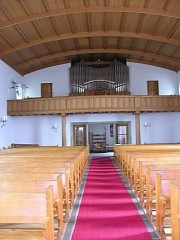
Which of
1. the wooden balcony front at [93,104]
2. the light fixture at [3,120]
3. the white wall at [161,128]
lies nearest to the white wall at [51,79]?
the wooden balcony front at [93,104]

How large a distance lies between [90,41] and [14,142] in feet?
25.5

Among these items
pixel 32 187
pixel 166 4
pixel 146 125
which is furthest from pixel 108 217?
pixel 146 125

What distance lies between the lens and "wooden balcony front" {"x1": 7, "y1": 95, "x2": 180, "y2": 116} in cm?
1848

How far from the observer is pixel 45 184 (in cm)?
388

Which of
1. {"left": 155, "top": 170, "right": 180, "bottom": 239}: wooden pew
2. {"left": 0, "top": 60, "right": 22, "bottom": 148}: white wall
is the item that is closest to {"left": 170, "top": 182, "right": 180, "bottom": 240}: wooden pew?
{"left": 155, "top": 170, "right": 180, "bottom": 239}: wooden pew

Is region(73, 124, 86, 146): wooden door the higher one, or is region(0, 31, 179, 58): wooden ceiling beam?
region(0, 31, 179, 58): wooden ceiling beam

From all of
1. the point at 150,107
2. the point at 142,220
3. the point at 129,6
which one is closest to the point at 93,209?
the point at 142,220

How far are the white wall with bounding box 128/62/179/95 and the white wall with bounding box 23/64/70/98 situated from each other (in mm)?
4359

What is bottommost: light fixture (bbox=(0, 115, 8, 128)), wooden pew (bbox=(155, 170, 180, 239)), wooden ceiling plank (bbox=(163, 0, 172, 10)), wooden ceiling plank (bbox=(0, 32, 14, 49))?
wooden pew (bbox=(155, 170, 180, 239))

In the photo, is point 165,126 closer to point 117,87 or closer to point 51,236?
point 117,87

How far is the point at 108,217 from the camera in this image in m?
5.16

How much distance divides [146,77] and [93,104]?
A: 530 cm

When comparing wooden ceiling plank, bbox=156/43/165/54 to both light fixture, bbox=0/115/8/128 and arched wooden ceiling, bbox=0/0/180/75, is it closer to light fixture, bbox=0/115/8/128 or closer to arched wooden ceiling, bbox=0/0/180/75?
arched wooden ceiling, bbox=0/0/180/75

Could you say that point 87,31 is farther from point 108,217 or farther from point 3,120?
point 108,217
